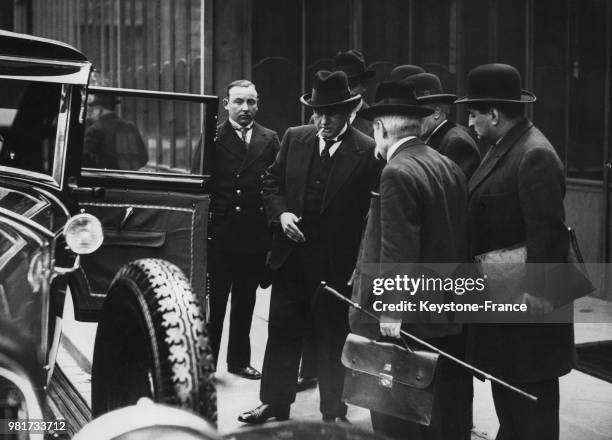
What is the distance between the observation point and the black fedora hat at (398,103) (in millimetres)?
5316

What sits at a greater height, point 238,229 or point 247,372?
point 238,229

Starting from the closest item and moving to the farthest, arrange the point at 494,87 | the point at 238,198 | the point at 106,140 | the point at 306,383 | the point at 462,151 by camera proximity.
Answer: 1. the point at 494,87
2. the point at 462,151
3. the point at 306,383
4. the point at 238,198
5. the point at 106,140

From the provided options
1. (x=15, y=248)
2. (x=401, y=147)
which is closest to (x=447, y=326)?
(x=401, y=147)

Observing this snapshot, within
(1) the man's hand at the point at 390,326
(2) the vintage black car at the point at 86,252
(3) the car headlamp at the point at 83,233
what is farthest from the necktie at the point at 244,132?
(3) the car headlamp at the point at 83,233

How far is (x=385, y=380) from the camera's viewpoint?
503 cm

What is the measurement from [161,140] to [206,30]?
2846 mm

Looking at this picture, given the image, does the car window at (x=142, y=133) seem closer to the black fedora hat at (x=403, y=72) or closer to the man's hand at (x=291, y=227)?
the black fedora hat at (x=403, y=72)

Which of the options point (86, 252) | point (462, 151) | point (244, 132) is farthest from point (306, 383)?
point (86, 252)

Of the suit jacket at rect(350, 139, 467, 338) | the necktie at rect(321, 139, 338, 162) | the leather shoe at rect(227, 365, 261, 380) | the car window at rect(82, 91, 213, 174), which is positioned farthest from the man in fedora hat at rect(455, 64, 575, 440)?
the car window at rect(82, 91, 213, 174)

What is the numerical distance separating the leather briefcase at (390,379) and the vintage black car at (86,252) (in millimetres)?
1015

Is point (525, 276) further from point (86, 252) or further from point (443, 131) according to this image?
point (86, 252)

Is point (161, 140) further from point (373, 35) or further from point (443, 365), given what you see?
point (443, 365)

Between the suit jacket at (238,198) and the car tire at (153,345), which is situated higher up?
the suit jacket at (238,198)

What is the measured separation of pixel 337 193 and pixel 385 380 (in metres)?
1.67
